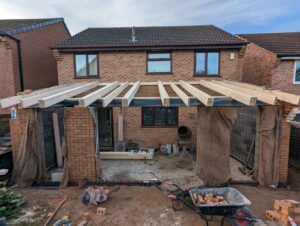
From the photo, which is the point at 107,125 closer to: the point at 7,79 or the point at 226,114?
the point at 7,79

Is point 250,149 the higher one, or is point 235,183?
point 250,149

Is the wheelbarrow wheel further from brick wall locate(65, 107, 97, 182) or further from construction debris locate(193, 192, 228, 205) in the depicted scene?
brick wall locate(65, 107, 97, 182)

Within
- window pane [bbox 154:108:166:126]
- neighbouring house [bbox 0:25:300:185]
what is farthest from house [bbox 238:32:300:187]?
window pane [bbox 154:108:166:126]

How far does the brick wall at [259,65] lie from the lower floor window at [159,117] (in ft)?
19.6

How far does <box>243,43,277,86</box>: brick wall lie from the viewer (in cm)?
1077

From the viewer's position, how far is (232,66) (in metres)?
9.68

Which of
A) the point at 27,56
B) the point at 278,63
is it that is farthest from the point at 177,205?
the point at 27,56

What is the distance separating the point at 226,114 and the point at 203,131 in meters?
0.86

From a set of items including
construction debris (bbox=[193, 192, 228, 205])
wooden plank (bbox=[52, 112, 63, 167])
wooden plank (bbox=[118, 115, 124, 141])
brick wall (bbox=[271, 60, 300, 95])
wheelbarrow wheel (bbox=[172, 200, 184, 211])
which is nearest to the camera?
construction debris (bbox=[193, 192, 228, 205])

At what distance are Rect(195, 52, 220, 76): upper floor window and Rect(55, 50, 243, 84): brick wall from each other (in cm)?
24

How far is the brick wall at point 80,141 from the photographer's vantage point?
244 inches

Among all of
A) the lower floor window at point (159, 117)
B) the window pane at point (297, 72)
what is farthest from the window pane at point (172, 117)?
the window pane at point (297, 72)

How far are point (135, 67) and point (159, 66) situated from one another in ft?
4.08

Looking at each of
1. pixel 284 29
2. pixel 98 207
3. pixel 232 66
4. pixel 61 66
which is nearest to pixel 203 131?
pixel 98 207
